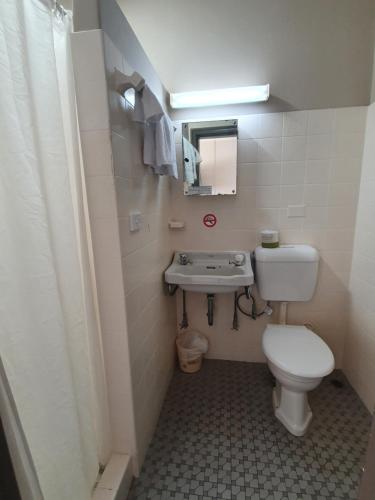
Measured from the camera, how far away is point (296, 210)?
1623 mm

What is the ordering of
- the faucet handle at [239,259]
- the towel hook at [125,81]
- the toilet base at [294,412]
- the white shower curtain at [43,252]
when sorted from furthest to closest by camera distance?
1. the faucet handle at [239,259]
2. the toilet base at [294,412]
3. the towel hook at [125,81]
4. the white shower curtain at [43,252]

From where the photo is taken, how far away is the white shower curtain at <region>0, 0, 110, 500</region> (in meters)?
0.58

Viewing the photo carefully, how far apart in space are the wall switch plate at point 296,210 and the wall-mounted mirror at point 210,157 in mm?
397

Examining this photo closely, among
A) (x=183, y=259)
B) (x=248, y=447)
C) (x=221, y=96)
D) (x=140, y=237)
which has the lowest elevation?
(x=248, y=447)

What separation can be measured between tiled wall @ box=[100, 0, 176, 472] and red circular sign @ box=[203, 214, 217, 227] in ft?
0.93

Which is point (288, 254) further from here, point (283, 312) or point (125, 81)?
point (125, 81)

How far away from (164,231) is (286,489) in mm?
1436

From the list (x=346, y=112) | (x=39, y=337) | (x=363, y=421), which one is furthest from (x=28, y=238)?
(x=363, y=421)

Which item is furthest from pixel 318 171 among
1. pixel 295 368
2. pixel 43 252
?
pixel 43 252

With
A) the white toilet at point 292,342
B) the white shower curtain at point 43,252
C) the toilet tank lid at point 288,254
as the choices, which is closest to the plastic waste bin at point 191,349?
the white toilet at point 292,342

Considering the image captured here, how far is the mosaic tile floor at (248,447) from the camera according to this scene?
1.10 meters

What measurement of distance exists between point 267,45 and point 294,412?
7.13ft

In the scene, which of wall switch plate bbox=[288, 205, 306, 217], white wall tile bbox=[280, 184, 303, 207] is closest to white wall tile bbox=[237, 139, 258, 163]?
white wall tile bbox=[280, 184, 303, 207]

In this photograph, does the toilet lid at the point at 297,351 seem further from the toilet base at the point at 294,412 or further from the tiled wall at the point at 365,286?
the tiled wall at the point at 365,286
